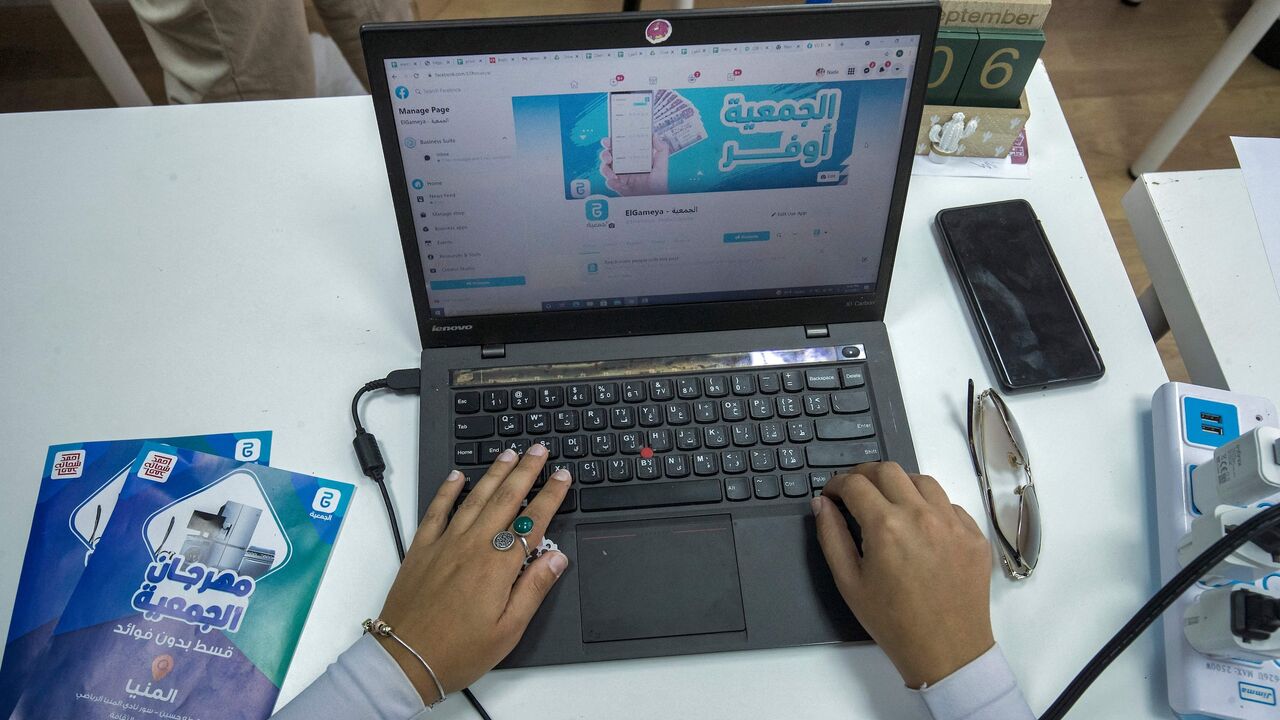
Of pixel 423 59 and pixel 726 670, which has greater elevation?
pixel 423 59

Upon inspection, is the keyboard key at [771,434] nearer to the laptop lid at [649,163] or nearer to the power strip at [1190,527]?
the laptop lid at [649,163]

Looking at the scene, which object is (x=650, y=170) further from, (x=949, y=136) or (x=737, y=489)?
(x=949, y=136)

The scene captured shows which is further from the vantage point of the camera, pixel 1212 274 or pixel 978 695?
pixel 1212 274

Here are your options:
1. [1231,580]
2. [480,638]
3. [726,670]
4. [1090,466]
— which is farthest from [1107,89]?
[480,638]

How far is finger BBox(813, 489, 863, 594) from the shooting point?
0.68 meters

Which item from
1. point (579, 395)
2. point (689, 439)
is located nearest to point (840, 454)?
point (689, 439)

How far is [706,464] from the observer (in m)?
0.75

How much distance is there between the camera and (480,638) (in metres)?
0.65

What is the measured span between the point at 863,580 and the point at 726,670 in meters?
0.13

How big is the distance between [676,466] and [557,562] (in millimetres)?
135

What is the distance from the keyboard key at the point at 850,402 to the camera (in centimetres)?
78

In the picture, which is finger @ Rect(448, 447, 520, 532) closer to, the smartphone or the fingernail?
the fingernail

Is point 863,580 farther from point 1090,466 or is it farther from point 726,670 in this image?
point 1090,466

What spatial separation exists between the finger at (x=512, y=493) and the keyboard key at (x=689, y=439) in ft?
0.39
